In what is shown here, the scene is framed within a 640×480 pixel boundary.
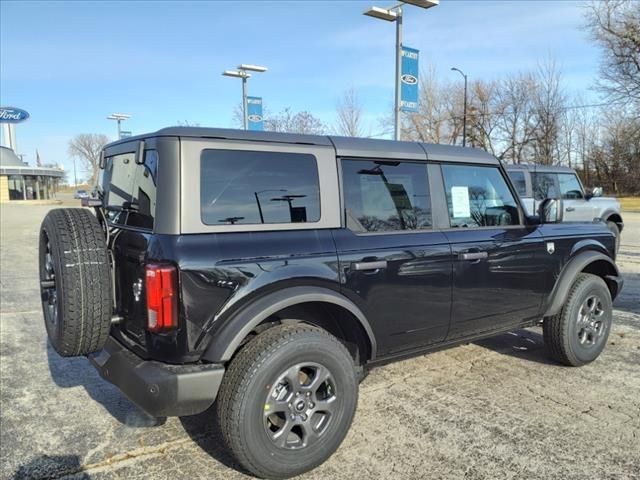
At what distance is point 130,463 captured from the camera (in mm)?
A: 2941

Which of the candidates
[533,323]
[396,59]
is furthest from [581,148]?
[533,323]

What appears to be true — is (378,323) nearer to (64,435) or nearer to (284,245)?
(284,245)

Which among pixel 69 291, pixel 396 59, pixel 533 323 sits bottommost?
pixel 533 323

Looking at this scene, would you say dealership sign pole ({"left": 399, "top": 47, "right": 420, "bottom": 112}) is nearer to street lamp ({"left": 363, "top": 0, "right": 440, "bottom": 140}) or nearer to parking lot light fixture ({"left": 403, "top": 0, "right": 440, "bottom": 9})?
street lamp ({"left": 363, "top": 0, "right": 440, "bottom": 140})

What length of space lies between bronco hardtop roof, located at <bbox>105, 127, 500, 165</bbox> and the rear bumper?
1196 mm

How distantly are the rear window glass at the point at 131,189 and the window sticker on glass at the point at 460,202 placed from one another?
2119 millimetres

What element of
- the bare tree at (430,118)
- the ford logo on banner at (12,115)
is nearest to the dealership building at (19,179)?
the ford logo on banner at (12,115)

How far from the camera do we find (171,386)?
248cm

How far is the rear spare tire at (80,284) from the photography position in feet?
8.75

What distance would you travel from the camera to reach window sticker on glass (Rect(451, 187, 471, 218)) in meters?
3.73

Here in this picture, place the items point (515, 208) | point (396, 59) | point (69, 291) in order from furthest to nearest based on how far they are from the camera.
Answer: point (396, 59) → point (515, 208) → point (69, 291)

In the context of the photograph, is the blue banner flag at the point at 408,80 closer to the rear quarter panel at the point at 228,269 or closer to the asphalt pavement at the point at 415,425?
the asphalt pavement at the point at 415,425

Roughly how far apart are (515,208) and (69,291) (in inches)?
128

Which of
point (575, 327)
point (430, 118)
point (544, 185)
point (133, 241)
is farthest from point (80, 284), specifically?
point (430, 118)
